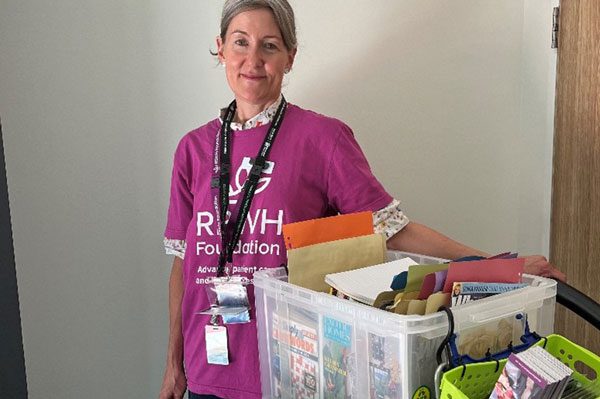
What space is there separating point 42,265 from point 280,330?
1.07 meters

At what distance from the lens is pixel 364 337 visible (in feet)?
2.82

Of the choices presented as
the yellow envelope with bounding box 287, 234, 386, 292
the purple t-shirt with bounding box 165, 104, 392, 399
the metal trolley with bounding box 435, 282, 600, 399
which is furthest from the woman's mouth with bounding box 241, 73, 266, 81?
the metal trolley with bounding box 435, 282, 600, 399

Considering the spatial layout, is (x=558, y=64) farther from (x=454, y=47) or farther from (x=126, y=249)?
(x=126, y=249)

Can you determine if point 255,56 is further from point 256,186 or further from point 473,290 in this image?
point 473,290

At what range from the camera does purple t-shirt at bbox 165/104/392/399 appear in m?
1.33

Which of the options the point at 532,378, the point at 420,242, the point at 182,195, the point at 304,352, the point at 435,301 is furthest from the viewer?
the point at 182,195

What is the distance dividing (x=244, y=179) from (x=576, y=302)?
2.27 ft

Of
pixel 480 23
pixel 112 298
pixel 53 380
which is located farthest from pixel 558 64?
pixel 53 380

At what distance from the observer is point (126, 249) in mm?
1939

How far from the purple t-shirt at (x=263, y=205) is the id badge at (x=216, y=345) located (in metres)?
0.01

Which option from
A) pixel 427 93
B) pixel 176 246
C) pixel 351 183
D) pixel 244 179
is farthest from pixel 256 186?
pixel 427 93

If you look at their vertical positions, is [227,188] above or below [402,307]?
above

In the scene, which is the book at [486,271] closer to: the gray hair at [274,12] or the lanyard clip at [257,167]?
the lanyard clip at [257,167]

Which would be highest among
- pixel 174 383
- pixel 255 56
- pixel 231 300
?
pixel 255 56
